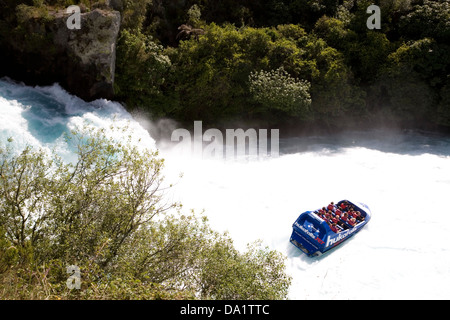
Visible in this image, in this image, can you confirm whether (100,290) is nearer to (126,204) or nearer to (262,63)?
(126,204)

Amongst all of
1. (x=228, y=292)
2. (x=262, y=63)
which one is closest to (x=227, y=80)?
(x=262, y=63)

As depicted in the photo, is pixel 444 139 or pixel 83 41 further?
pixel 444 139

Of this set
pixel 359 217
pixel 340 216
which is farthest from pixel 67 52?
pixel 359 217

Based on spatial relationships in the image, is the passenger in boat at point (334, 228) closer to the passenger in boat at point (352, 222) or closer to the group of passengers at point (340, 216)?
the group of passengers at point (340, 216)
